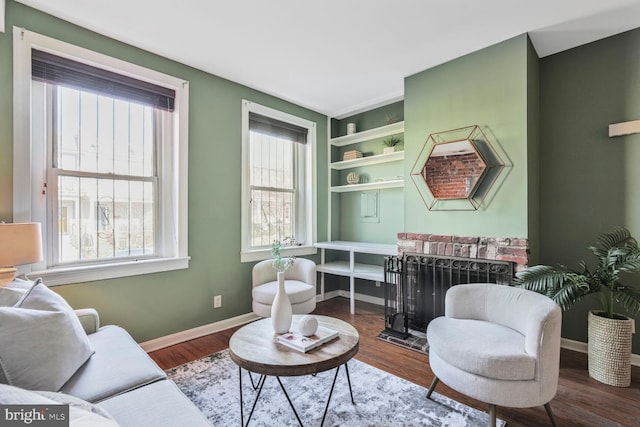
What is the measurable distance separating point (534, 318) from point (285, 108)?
334cm

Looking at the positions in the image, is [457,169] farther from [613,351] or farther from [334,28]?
[613,351]

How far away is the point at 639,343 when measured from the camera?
7.77ft

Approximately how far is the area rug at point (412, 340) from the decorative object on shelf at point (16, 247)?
2733mm

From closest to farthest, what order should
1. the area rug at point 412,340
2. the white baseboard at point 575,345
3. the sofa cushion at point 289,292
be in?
the white baseboard at point 575,345 → the area rug at point 412,340 → the sofa cushion at point 289,292

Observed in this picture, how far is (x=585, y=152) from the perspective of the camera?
260cm

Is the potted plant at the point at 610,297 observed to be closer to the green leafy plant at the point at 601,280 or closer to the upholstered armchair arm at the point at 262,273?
the green leafy plant at the point at 601,280

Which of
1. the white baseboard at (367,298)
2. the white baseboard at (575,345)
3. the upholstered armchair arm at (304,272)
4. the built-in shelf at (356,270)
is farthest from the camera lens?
the white baseboard at (367,298)

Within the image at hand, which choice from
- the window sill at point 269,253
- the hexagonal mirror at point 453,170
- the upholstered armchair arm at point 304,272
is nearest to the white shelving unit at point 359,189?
the window sill at point 269,253

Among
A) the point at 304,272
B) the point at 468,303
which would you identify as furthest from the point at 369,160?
the point at 468,303

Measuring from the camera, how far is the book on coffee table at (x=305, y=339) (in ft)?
5.37

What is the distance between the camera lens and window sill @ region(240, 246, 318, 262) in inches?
133

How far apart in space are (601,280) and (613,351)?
0.48 m

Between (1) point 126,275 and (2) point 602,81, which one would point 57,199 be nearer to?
(1) point 126,275

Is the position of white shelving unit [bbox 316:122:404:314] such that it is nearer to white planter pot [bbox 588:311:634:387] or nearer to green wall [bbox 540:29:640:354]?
green wall [bbox 540:29:640:354]
